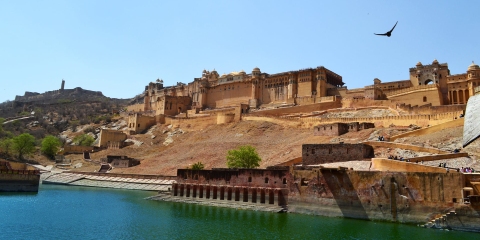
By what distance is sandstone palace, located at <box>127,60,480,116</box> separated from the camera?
60.9m

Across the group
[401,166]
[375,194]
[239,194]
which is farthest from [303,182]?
[401,166]

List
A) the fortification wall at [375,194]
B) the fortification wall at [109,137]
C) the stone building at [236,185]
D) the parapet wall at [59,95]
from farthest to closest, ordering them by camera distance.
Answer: the parapet wall at [59,95] < the fortification wall at [109,137] < the stone building at [236,185] < the fortification wall at [375,194]

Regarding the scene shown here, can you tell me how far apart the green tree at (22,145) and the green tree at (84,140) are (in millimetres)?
11585

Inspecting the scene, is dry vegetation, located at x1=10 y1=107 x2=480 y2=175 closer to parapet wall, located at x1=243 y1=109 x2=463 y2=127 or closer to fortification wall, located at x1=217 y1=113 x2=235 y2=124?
parapet wall, located at x1=243 y1=109 x2=463 y2=127

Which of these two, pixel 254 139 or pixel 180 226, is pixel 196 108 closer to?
pixel 254 139

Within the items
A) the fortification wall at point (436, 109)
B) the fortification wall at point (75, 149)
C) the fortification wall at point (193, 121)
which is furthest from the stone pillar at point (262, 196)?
the fortification wall at point (75, 149)

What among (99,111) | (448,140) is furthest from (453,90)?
(99,111)

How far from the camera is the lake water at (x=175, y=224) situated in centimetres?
2194

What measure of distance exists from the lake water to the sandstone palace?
41606 mm

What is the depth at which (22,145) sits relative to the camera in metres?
68.4

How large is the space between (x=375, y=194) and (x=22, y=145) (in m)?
62.4

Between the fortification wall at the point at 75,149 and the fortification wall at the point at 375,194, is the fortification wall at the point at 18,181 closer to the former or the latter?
the fortification wall at the point at 375,194

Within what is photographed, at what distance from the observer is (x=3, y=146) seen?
69438mm

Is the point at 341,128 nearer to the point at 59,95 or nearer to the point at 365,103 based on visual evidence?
the point at 365,103
